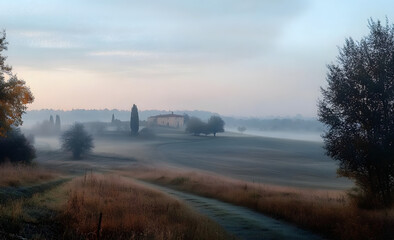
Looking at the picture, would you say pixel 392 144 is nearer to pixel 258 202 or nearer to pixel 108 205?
pixel 258 202

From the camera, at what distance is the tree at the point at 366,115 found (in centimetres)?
1450

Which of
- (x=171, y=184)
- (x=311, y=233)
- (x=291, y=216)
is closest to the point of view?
(x=311, y=233)

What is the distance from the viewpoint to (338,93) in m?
15.9

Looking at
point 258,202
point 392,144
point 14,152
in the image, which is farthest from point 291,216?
point 14,152

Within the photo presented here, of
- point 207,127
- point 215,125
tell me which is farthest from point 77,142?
point 215,125

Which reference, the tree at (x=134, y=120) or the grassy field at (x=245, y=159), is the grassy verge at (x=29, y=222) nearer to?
the grassy field at (x=245, y=159)

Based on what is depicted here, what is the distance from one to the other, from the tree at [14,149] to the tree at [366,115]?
38.2 m

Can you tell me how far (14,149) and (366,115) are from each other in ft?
135

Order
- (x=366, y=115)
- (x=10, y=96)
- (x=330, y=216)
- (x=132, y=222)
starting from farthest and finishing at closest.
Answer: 1. (x=10, y=96)
2. (x=366, y=115)
3. (x=330, y=216)
4. (x=132, y=222)

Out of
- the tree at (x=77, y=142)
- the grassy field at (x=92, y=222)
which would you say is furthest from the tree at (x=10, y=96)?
the tree at (x=77, y=142)

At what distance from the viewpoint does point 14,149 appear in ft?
145

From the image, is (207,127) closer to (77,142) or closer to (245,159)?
(245,159)

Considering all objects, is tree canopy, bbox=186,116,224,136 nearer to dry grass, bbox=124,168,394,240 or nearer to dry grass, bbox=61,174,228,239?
dry grass, bbox=124,168,394,240

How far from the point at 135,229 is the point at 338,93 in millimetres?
10702
